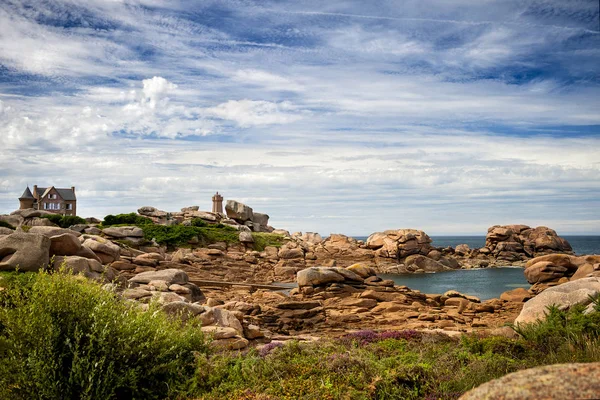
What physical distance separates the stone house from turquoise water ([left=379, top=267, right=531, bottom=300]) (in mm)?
53020

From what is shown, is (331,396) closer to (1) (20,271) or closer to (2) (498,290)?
(1) (20,271)

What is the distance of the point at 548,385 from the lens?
11.2 ft

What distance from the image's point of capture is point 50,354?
7547 mm

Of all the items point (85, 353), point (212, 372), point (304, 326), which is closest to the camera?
point (85, 353)

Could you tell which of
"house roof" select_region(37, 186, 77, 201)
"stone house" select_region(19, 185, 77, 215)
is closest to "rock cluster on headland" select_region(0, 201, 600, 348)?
"stone house" select_region(19, 185, 77, 215)

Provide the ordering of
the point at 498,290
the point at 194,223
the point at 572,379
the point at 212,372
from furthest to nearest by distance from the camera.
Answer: the point at 194,223 → the point at 498,290 → the point at 212,372 → the point at 572,379

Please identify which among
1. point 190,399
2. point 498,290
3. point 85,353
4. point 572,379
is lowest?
point 498,290

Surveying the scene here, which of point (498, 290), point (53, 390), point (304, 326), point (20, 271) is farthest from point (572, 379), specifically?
point (498, 290)

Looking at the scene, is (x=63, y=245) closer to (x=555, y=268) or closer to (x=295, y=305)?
(x=295, y=305)

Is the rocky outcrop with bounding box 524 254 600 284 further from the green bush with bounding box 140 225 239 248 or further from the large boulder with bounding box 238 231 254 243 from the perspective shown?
the green bush with bounding box 140 225 239 248

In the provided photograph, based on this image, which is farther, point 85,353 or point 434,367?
point 434,367

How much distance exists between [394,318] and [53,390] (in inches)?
715

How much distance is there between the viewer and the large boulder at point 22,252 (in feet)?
53.6

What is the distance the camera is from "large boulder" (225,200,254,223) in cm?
8006
